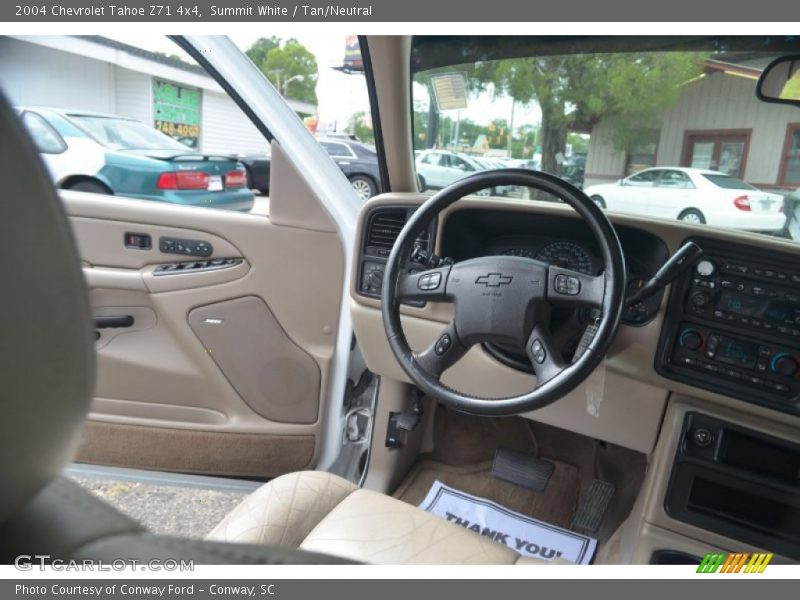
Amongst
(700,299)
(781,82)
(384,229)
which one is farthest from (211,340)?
(781,82)

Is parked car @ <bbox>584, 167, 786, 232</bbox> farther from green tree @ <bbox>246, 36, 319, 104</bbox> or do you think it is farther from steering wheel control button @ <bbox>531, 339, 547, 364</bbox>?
green tree @ <bbox>246, 36, 319, 104</bbox>

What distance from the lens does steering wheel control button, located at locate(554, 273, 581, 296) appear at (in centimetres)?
134

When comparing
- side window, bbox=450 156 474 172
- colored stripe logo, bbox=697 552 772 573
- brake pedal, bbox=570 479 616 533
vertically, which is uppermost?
side window, bbox=450 156 474 172

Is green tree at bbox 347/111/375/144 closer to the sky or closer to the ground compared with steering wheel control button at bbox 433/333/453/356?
closer to the sky

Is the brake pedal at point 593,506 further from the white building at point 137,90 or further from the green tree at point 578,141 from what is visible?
the white building at point 137,90

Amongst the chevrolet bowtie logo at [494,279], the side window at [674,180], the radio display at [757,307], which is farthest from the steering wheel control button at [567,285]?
the side window at [674,180]

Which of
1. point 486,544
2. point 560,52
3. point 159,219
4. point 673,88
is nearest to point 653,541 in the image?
point 486,544

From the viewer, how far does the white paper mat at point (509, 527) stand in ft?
5.93

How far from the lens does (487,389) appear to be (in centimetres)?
175

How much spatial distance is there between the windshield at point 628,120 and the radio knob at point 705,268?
137 mm

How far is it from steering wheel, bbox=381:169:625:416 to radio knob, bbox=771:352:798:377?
462 mm

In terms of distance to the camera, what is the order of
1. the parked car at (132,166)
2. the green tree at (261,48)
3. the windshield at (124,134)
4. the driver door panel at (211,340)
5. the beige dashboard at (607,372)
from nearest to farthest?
the beige dashboard at (607,372), the green tree at (261,48), the driver door panel at (211,340), the parked car at (132,166), the windshield at (124,134)

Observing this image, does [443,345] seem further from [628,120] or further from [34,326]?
[34,326]

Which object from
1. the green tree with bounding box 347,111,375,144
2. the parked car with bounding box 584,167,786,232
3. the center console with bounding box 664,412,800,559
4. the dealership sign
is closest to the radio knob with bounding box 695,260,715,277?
the parked car with bounding box 584,167,786,232
